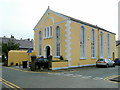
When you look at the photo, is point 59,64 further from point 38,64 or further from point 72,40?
point 72,40

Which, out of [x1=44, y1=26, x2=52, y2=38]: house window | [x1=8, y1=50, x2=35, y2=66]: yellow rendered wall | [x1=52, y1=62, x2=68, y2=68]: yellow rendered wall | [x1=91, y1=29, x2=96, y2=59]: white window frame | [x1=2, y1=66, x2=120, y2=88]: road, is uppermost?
[x1=44, y1=26, x2=52, y2=38]: house window

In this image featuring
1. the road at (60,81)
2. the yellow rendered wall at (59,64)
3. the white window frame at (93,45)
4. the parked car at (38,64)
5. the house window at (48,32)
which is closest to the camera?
the road at (60,81)

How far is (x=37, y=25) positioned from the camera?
2627 cm

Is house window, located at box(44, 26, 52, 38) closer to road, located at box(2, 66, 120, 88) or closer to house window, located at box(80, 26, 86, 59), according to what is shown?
house window, located at box(80, 26, 86, 59)

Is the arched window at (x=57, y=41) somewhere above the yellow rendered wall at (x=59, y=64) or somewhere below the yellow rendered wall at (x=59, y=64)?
above

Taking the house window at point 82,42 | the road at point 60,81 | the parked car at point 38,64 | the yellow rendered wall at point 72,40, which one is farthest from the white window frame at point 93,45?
the road at point 60,81

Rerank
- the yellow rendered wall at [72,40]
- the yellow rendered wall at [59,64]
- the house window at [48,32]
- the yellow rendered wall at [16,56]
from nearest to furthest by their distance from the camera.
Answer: the yellow rendered wall at [59,64] → the yellow rendered wall at [72,40] → the house window at [48,32] → the yellow rendered wall at [16,56]

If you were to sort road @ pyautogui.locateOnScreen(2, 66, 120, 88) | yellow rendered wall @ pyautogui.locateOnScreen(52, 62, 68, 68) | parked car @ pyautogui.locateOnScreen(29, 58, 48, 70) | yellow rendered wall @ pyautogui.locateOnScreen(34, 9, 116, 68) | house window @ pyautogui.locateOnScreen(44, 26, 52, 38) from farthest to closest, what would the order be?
1. house window @ pyautogui.locateOnScreen(44, 26, 52, 38)
2. yellow rendered wall @ pyautogui.locateOnScreen(34, 9, 116, 68)
3. yellow rendered wall @ pyautogui.locateOnScreen(52, 62, 68, 68)
4. parked car @ pyautogui.locateOnScreen(29, 58, 48, 70)
5. road @ pyautogui.locateOnScreen(2, 66, 120, 88)

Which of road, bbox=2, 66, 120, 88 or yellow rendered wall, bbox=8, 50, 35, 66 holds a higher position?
yellow rendered wall, bbox=8, 50, 35, 66

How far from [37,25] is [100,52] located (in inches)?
546

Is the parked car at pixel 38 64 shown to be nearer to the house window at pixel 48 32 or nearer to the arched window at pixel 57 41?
the arched window at pixel 57 41

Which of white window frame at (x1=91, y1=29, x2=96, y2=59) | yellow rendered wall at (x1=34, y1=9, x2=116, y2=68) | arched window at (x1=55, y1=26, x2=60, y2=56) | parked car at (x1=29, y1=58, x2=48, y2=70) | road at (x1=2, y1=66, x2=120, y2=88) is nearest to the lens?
road at (x1=2, y1=66, x2=120, y2=88)

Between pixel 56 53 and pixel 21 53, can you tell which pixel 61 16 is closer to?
pixel 56 53

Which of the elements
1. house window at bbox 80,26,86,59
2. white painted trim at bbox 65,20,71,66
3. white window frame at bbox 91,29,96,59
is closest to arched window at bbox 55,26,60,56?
white painted trim at bbox 65,20,71,66
